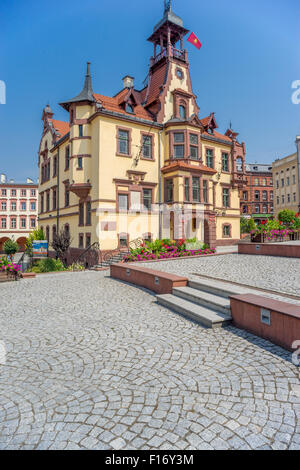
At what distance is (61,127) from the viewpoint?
29.9 m

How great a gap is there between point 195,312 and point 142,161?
17.0 meters

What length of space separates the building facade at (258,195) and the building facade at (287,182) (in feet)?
37.1

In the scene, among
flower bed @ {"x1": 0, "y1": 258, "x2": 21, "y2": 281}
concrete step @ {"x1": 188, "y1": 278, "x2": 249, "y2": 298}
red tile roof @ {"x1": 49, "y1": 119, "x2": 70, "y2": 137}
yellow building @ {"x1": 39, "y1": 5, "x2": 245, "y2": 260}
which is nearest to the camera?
concrete step @ {"x1": 188, "y1": 278, "x2": 249, "y2": 298}

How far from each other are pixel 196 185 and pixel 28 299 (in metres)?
17.1

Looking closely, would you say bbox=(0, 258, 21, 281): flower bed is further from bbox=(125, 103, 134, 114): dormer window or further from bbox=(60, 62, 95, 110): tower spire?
bbox=(125, 103, 134, 114): dormer window

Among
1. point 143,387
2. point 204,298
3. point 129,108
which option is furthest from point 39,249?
point 143,387

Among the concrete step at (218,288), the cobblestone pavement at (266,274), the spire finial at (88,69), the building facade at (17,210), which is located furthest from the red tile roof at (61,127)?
the building facade at (17,210)

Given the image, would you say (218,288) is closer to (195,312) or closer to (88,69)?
(195,312)

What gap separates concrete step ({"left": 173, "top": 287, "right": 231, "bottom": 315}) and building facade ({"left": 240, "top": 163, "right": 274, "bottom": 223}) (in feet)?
216

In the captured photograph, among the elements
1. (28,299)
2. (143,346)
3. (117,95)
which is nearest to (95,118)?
(117,95)

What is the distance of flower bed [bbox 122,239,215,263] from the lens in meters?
16.6

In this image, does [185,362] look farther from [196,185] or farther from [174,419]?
[196,185]

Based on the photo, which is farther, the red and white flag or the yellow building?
the red and white flag

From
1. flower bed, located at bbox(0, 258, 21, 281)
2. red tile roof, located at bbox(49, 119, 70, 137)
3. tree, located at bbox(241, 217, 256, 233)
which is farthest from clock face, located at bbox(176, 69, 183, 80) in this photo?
tree, located at bbox(241, 217, 256, 233)
